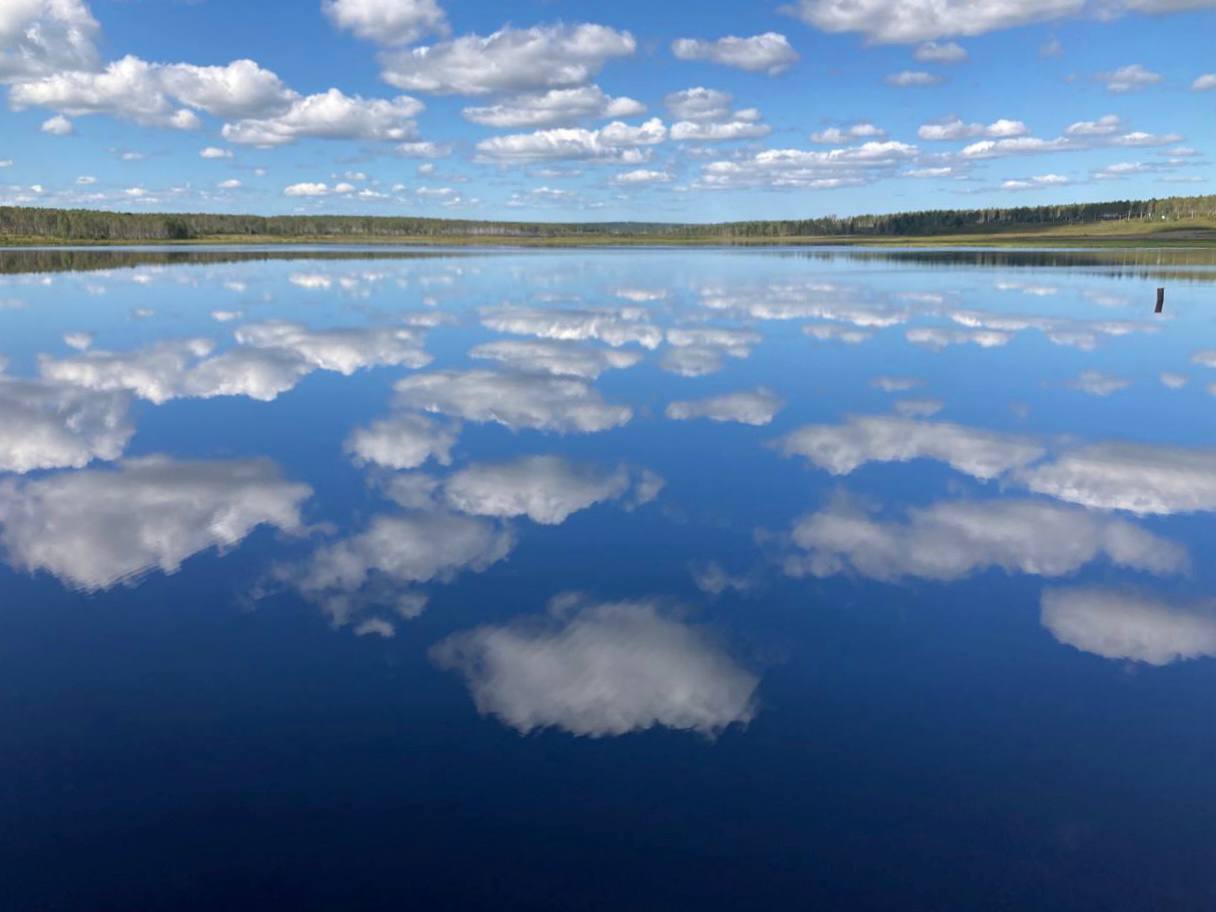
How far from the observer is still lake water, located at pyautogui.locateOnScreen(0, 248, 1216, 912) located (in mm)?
5434

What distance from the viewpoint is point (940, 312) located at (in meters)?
37.2

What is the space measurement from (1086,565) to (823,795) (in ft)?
19.4

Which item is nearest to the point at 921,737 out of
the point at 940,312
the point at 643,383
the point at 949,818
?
the point at 949,818

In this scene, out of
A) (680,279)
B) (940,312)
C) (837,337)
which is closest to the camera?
(837,337)

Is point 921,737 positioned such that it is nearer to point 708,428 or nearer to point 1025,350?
point 708,428

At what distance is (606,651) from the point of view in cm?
793

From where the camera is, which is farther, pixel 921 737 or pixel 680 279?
pixel 680 279

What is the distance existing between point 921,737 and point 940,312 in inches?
1334

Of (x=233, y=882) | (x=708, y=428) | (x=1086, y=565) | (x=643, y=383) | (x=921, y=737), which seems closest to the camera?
(x=233, y=882)

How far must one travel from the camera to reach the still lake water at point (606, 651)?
5434 millimetres

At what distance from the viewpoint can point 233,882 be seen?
5.22 metres

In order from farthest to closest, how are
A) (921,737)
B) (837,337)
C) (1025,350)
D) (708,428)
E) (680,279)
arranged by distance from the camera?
(680,279) < (837,337) < (1025,350) < (708,428) < (921,737)

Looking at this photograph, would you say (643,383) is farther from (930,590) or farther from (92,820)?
(92,820)

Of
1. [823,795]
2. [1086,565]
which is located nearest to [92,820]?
[823,795]
